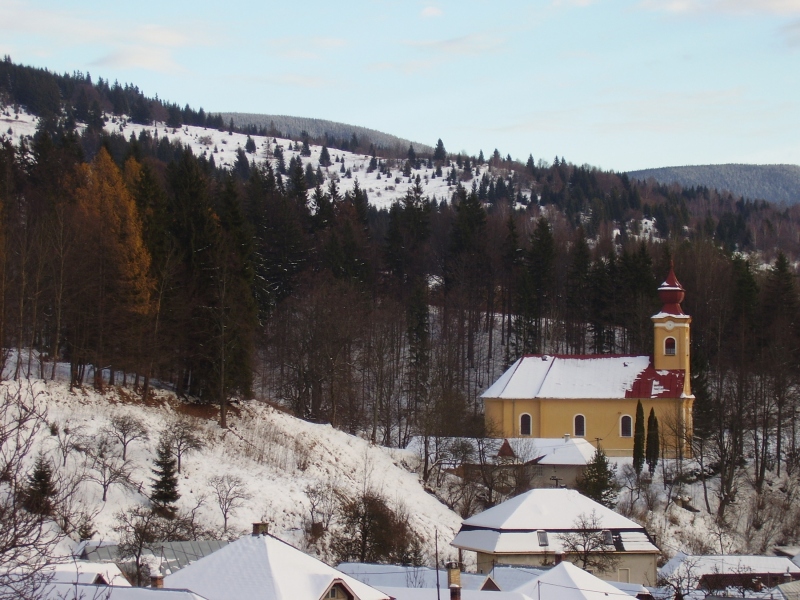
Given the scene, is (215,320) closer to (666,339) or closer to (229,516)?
(229,516)

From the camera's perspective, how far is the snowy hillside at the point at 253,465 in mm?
31859

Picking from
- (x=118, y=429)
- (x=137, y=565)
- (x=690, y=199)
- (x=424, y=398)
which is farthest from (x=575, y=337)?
(x=690, y=199)

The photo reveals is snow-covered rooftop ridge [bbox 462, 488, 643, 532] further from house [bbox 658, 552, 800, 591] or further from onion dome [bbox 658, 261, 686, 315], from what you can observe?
onion dome [bbox 658, 261, 686, 315]

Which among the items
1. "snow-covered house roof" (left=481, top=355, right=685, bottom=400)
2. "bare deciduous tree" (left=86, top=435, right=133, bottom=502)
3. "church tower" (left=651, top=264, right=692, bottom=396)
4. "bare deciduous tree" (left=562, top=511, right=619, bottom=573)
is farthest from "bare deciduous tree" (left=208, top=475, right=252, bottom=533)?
"church tower" (left=651, top=264, right=692, bottom=396)

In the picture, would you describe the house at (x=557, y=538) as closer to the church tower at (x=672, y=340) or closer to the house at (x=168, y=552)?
the house at (x=168, y=552)

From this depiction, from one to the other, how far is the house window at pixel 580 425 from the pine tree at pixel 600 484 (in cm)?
860

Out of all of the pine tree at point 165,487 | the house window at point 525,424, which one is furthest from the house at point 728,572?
the house window at point 525,424

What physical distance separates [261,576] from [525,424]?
113 ft

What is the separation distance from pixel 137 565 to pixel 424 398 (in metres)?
34.5

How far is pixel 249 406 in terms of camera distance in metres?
41.8

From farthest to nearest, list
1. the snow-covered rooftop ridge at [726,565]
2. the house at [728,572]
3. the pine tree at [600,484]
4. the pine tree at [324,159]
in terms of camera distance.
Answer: the pine tree at [324,159]
the pine tree at [600,484]
the snow-covered rooftop ridge at [726,565]
the house at [728,572]

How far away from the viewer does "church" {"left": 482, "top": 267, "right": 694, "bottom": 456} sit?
171 ft

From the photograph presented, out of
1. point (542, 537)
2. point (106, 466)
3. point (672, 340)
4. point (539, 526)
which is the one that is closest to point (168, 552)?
point (106, 466)

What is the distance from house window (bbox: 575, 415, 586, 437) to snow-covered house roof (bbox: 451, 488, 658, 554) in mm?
15910
